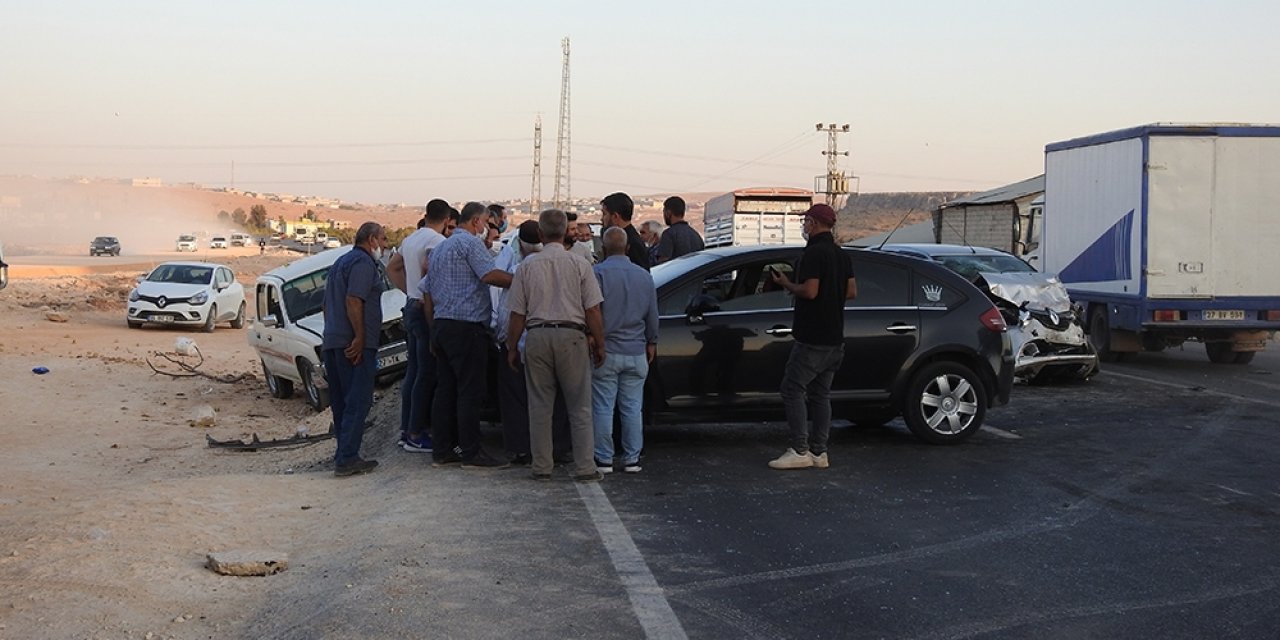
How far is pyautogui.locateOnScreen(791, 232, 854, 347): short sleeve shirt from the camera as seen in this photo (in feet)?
30.6

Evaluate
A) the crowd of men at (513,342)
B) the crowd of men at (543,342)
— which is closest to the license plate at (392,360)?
the crowd of men at (513,342)

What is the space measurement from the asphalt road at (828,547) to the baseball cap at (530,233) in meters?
1.71

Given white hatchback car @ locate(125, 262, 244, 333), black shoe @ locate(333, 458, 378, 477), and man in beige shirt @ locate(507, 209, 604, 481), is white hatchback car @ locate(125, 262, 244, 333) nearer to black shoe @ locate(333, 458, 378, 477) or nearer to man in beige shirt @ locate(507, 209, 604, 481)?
black shoe @ locate(333, 458, 378, 477)

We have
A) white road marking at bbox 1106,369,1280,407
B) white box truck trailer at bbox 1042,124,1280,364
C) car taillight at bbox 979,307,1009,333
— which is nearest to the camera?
car taillight at bbox 979,307,1009,333

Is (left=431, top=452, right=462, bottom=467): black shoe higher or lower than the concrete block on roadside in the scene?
higher

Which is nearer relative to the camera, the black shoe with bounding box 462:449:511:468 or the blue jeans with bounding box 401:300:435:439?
the black shoe with bounding box 462:449:511:468

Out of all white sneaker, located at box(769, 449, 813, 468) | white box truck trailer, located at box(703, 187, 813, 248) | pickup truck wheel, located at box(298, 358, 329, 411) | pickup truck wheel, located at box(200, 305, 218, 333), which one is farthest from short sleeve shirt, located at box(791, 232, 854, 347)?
white box truck trailer, located at box(703, 187, 813, 248)

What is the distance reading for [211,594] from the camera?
6484 millimetres

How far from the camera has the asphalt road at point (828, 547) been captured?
5.75 metres

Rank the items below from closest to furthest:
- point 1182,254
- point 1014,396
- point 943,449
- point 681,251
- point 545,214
Answer: point 545,214, point 943,449, point 681,251, point 1014,396, point 1182,254

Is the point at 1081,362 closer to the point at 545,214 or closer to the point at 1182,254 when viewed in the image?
the point at 1182,254

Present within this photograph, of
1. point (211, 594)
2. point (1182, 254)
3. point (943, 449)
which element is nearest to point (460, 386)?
point (211, 594)

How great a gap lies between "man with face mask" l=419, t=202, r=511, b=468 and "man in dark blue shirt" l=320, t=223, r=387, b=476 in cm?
43

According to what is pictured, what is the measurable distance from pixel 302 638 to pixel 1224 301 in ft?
49.8
